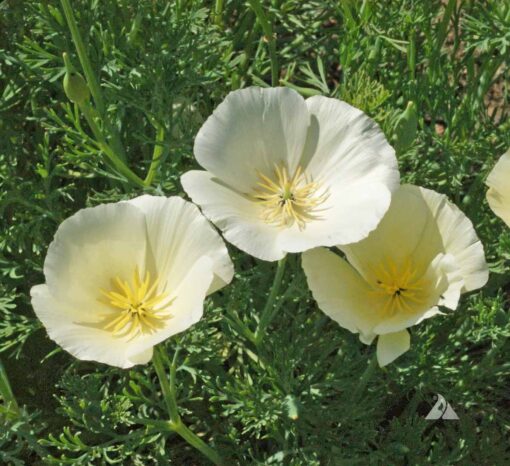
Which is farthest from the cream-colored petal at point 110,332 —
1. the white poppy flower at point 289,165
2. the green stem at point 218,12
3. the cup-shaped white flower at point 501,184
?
the green stem at point 218,12

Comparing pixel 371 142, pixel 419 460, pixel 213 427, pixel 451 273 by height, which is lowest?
pixel 213 427

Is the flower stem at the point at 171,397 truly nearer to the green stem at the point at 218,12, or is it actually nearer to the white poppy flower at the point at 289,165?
the white poppy flower at the point at 289,165

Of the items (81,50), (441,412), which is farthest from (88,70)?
(441,412)

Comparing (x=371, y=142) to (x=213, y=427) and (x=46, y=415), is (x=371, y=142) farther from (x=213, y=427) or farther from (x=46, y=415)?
(x=46, y=415)

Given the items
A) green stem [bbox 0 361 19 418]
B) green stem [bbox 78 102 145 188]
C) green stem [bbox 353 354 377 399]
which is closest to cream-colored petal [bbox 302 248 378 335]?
green stem [bbox 353 354 377 399]

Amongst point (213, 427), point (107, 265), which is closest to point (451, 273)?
point (107, 265)

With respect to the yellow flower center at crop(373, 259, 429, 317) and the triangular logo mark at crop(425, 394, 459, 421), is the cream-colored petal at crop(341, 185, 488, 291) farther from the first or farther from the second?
the triangular logo mark at crop(425, 394, 459, 421)

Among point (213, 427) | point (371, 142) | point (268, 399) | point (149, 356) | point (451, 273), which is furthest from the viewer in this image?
point (213, 427)

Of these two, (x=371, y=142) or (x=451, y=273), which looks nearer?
(x=451, y=273)
